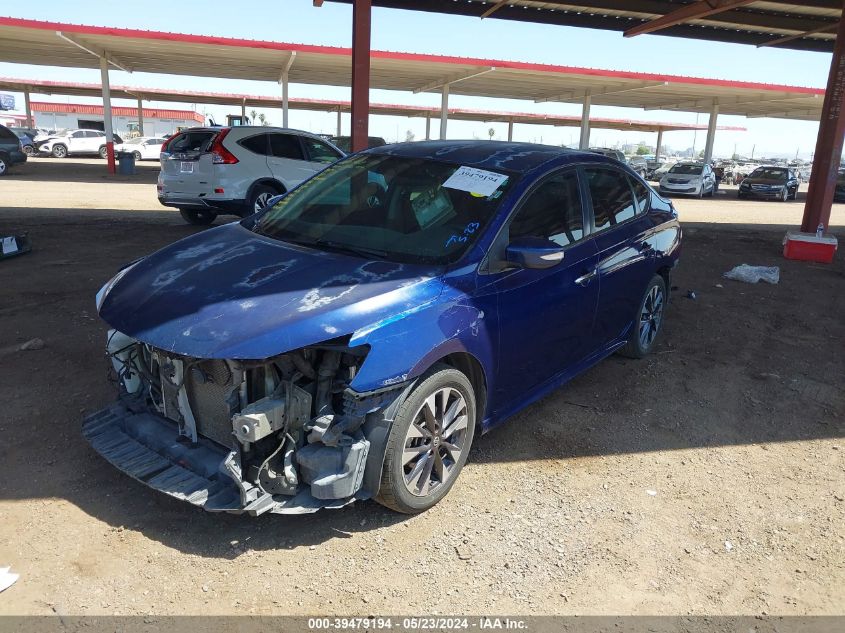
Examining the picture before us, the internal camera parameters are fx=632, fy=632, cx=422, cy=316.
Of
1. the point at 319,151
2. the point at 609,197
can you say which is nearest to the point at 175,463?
the point at 609,197

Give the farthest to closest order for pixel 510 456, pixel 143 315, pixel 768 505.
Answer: pixel 510 456
pixel 768 505
pixel 143 315

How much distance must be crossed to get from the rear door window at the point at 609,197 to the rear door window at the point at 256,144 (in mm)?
7063

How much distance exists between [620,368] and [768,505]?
1.88m

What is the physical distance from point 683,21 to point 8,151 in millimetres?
21081

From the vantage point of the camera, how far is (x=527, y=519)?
312cm

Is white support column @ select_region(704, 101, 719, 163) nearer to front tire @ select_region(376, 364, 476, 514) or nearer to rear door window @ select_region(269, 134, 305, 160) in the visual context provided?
rear door window @ select_region(269, 134, 305, 160)

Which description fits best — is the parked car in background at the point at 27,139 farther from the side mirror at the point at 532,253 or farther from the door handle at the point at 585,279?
the side mirror at the point at 532,253

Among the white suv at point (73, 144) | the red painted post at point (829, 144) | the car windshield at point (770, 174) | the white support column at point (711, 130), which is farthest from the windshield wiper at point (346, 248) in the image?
the white suv at point (73, 144)

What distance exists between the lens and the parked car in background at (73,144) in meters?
34.8

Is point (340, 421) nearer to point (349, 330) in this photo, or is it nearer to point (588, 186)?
point (349, 330)

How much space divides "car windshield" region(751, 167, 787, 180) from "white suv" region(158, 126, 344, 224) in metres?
22.8

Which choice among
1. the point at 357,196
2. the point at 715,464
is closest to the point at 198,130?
the point at 357,196

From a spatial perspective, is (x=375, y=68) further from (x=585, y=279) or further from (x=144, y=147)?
(x=585, y=279)

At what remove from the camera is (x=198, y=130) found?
10391 millimetres
